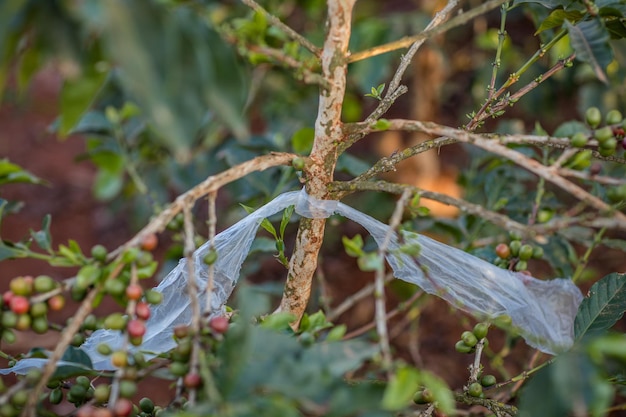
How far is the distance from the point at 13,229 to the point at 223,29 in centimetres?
197

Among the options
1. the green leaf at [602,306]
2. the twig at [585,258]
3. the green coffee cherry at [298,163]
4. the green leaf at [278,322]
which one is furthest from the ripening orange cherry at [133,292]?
the twig at [585,258]

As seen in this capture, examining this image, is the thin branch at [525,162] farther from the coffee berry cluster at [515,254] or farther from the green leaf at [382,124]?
the coffee berry cluster at [515,254]

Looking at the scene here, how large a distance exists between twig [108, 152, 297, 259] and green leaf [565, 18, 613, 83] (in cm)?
36

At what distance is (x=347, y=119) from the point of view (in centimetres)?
196

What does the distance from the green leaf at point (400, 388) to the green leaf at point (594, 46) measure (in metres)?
0.41

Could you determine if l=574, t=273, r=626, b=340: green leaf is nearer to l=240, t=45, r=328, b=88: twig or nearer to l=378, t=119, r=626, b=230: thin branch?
l=378, t=119, r=626, b=230: thin branch

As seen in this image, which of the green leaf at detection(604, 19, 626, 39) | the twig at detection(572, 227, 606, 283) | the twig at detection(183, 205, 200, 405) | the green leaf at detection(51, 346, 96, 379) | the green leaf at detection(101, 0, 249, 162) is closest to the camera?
the green leaf at detection(101, 0, 249, 162)

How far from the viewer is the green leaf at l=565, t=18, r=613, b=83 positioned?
0.69 metres

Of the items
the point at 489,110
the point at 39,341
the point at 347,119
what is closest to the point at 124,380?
the point at 489,110

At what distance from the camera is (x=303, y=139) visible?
3.43 ft

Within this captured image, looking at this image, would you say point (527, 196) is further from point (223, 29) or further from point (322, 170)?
point (223, 29)

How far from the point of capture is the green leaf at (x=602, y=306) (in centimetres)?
78

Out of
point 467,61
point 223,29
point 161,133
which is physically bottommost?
point 161,133

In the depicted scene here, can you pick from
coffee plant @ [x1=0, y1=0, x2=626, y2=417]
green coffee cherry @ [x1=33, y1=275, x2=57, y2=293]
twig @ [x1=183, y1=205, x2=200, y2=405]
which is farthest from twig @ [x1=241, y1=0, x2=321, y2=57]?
green coffee cherry @ [x1=33, y1=275, x2=57, y2=293]
